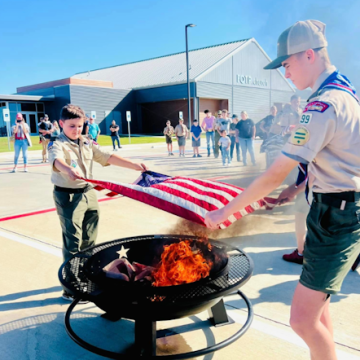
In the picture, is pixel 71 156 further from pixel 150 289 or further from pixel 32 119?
pixel 32 119

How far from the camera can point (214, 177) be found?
33.4ft

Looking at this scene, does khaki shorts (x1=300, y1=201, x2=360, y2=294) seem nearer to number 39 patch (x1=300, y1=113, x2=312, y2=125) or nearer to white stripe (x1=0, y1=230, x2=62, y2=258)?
number 39 patch (x1=300, y1=113, x2=312, y2=125)

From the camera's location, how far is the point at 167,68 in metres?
43.6

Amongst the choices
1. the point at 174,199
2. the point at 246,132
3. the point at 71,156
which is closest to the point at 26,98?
the point at 246,132

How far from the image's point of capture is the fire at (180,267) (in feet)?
7.76

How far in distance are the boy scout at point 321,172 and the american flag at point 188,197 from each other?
2.06 feet

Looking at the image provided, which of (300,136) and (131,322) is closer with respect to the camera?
(300,136)

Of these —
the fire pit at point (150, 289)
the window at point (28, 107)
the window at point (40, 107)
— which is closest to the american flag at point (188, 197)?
the fire pit at point (150, 289)

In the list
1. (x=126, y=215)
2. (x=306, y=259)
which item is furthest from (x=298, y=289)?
(x=126, y=215)

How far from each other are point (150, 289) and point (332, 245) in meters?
1.00

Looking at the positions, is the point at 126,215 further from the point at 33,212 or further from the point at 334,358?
the point at 334,358

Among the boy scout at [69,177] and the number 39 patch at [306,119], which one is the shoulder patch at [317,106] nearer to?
the number 39 patch at [306,119]

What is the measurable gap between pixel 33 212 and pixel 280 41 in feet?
19.0

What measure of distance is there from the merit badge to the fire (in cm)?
111
